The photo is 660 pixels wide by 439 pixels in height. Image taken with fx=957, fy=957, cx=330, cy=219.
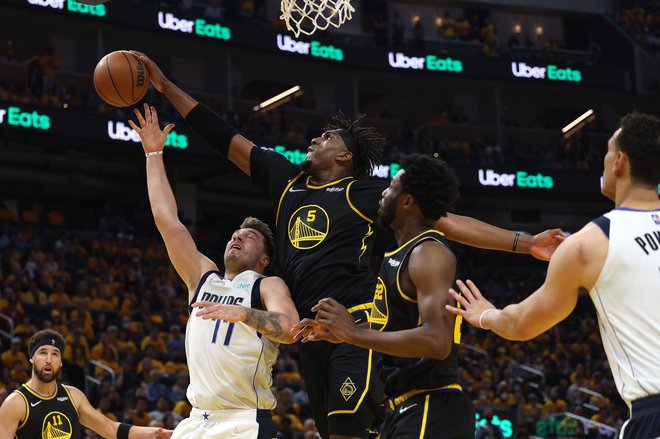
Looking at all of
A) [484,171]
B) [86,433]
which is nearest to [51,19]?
[484,171]

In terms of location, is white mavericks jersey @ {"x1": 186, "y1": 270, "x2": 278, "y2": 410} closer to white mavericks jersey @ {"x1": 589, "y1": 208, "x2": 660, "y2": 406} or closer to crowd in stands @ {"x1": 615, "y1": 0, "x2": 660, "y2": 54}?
white mavericks jersey @ {"x1": 589, "y1": 208, "x2": 660, "y2": 406}

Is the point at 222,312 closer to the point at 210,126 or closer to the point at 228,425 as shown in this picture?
the point at 228,425

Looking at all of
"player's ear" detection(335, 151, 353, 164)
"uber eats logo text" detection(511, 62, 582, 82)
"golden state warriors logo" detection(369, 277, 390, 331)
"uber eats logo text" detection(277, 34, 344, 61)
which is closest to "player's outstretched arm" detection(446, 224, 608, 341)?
"golden state warriors logo" detection(369, 277, 390, 331)

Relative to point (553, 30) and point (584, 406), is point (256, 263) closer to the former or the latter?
point (584, 406)

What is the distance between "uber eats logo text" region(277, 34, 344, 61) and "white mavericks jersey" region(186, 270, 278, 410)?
20.3 m

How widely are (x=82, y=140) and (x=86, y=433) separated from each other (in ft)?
29.7

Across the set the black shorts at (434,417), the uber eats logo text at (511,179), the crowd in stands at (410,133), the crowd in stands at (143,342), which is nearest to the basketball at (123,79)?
the black shorts at (434,417)

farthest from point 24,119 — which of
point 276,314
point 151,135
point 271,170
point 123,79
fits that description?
point 276,314

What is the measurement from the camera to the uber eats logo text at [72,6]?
821 inches

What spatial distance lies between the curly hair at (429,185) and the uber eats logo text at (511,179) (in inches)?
829

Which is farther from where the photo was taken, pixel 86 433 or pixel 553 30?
pixel 553 30

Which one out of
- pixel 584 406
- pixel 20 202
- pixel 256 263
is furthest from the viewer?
pixel 20 202

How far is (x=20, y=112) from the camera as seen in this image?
64.3 ft

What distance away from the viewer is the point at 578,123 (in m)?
31.1
